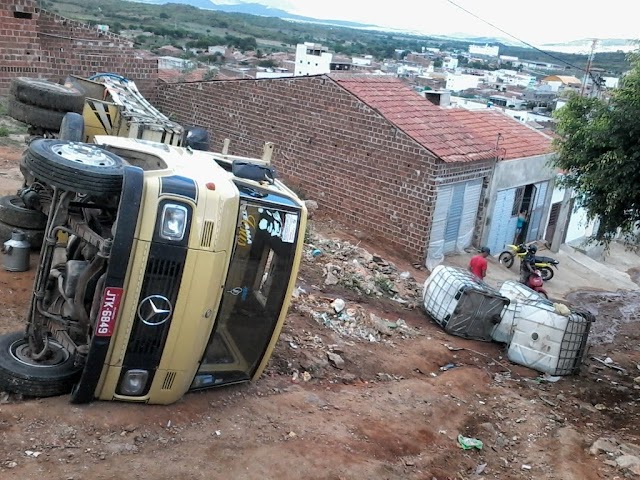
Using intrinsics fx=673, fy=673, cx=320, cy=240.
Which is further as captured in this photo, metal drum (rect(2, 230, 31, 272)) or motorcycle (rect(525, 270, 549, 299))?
motorcycle (rect(525, 270, 549, 299))

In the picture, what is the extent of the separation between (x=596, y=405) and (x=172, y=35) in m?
88.6

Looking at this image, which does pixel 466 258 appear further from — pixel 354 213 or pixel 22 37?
pixel 22 37

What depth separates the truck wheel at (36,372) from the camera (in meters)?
5.25

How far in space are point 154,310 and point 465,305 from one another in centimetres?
629

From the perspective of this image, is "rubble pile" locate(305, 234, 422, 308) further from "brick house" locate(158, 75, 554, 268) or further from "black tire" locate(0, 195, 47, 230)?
"black tire" locate(0, 195, 47, 230)

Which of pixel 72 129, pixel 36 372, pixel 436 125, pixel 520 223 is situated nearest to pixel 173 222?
pixel 36 372

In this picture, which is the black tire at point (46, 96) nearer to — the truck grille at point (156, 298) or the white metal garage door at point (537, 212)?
the truck grille at point (156, 298)

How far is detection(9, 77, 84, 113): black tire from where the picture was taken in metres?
8.32

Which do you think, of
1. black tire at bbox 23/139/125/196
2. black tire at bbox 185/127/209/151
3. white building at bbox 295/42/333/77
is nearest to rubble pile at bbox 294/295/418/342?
black tire at bbox 185/127/209/151

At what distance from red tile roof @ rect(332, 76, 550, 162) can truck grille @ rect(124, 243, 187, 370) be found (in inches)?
381

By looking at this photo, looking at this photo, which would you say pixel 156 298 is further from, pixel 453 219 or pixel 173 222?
pixel 453 219

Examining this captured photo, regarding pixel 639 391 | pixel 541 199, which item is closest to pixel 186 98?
pixel 541 199

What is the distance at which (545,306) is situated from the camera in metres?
9.72

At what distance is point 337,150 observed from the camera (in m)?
15.5
